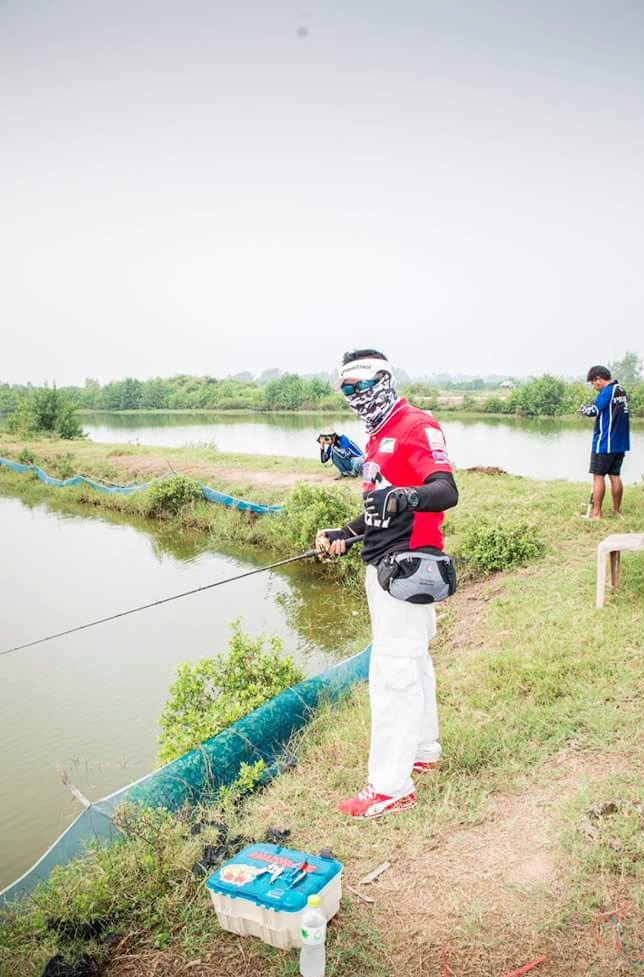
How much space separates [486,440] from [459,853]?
65.7ft

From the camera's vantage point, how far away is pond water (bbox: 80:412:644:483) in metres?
15.3

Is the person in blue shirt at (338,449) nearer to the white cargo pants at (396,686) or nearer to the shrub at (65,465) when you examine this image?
the white cargo pants at (396,686)

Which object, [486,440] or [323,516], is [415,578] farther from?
[486,440]

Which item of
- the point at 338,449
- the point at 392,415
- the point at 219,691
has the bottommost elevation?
the point at 219,691

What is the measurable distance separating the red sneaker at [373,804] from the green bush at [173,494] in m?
10.1

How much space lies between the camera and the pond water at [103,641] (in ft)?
15.8

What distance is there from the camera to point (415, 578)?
3039 mm

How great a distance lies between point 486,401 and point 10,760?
3596 centimetres

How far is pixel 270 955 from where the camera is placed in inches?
97.9

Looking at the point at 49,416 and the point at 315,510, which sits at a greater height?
the point at 49,416

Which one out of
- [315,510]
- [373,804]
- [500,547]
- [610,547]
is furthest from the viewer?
[315,510]

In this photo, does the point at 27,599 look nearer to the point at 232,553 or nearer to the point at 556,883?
the point at 232,553

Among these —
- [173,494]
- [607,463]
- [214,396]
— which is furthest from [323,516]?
[214,396]

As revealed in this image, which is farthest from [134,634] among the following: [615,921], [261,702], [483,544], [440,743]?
[615,921]
